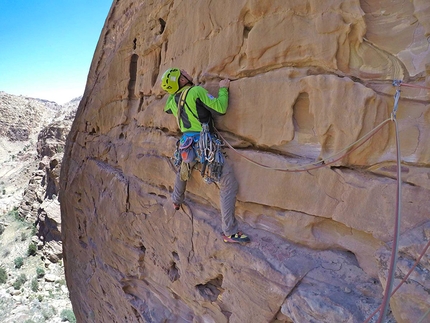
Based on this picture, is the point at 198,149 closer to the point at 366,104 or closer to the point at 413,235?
the point at 366,104

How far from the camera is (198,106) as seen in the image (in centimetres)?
348

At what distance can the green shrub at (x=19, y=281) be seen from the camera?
1419 centimetres

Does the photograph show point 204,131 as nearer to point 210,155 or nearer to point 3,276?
point 210,155

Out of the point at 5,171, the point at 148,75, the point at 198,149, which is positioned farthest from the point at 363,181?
the point at 5,171

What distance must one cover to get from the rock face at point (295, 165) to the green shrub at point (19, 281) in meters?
12.4

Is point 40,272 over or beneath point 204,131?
beneath

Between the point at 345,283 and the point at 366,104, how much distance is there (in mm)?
1681

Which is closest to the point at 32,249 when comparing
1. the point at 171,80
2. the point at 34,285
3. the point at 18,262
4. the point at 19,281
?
the point at 18,262

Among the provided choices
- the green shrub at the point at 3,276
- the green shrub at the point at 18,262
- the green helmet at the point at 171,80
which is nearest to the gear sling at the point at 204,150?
the green helmet at the point at 171,80

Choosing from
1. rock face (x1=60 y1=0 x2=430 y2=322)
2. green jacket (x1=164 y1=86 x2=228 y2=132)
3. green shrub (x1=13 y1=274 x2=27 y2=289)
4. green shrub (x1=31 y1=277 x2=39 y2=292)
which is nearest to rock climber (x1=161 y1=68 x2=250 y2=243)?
green jacket (x1=164 y1=86 x2=228 y2=132)

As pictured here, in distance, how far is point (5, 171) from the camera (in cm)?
3278

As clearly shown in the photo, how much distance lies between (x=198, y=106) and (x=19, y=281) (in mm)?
16187

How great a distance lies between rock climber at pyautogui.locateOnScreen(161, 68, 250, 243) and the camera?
3459mm

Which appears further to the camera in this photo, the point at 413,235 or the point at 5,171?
the point at 5,171
